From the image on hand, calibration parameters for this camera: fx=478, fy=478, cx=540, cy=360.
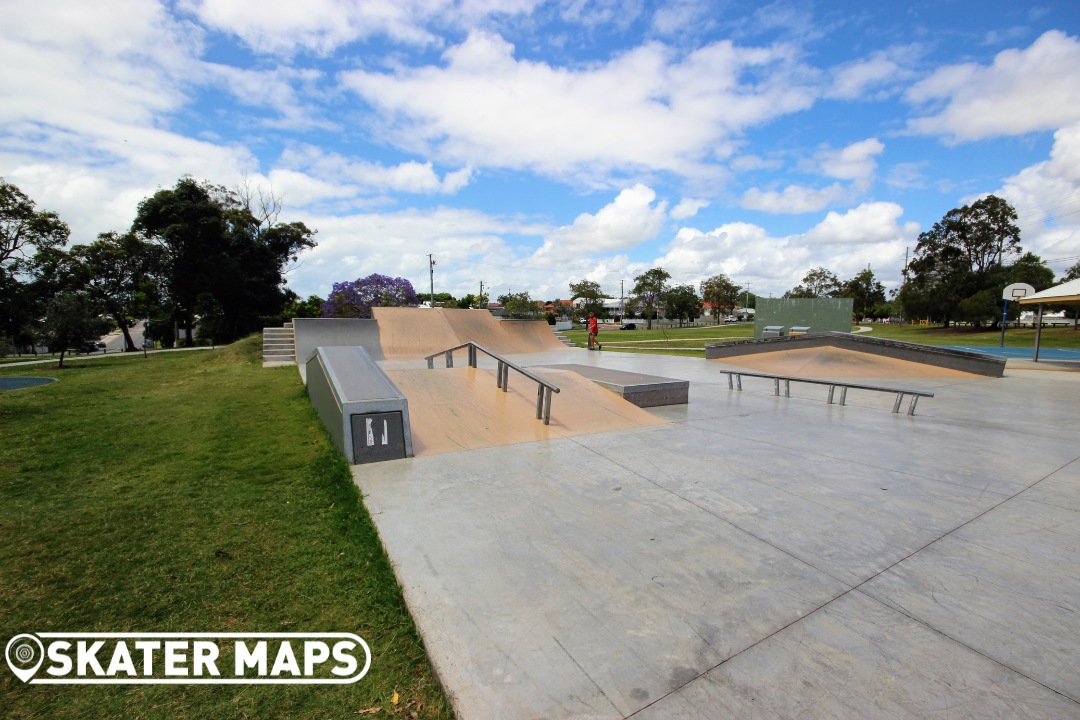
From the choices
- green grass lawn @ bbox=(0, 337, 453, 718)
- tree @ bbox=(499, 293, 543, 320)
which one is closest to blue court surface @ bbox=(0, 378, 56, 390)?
green grass lawn @ bbox=(0, 337, 453, 718)

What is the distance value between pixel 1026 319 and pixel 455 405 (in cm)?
9339

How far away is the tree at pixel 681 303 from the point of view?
228 feet

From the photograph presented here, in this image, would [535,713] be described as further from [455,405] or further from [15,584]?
[455,405]

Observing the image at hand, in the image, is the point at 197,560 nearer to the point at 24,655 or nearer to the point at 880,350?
the point at 24,655

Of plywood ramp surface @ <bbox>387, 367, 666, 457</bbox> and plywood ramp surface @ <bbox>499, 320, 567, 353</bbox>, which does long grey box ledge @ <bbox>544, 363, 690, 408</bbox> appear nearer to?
plywood ramp surface @ <bbox>387, 367, 666, 457</bbox>

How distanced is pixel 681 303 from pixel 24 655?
7198 cm

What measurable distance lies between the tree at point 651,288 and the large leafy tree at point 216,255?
50.9 metres

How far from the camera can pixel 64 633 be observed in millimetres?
2248

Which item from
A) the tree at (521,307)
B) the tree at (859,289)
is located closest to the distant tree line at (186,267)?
the tree at (521,307)

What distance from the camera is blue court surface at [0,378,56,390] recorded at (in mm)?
11148

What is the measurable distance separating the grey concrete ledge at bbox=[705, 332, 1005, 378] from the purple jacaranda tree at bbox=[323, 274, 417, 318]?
1608cm

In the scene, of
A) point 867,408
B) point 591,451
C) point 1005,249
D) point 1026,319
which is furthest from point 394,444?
point 1026,319

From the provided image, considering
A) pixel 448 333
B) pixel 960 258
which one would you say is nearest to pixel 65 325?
pixel 448 333

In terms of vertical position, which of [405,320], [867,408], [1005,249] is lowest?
[867,408]
